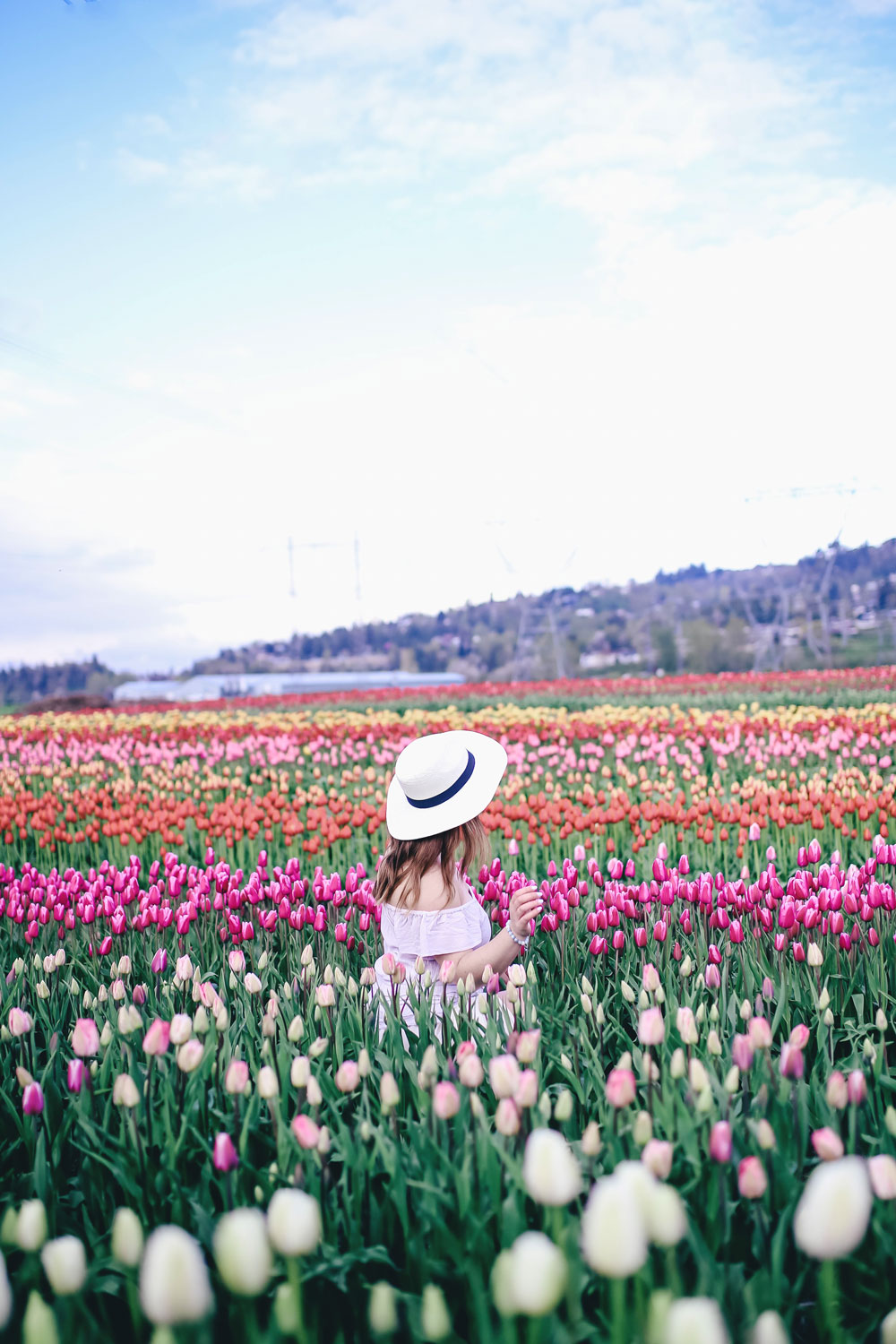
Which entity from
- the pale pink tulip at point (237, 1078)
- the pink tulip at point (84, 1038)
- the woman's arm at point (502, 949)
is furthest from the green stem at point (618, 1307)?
the woman's arm at point (502, 949)

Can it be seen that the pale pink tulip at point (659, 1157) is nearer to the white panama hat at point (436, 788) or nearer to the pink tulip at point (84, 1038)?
the pink tulip at point (84, 1038)

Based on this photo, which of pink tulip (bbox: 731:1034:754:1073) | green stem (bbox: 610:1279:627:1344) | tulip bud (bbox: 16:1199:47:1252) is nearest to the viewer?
green stem (bbox: 610:1279:627:1344)

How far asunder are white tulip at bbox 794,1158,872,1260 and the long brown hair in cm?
207

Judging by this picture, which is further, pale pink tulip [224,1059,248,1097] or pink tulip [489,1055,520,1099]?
pale pink tulip [224,1059,248,1097]

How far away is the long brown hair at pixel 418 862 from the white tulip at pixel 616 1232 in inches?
81.7

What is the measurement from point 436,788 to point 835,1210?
2.10m

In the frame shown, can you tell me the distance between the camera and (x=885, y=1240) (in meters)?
1.69

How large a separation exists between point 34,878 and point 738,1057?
3.70 metres

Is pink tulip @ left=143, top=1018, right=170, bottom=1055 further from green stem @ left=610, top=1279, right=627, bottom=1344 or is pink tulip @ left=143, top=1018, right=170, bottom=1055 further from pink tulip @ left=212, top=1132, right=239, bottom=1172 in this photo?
green stem @ left=610, top=1279, right=627, bottom=1344

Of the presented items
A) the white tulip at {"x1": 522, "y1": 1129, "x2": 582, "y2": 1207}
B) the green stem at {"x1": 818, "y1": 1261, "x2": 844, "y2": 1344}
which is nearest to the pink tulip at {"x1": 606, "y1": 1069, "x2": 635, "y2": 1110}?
the green stem at {"x1": 818, "y1": 1261, "x2": 844, "y2": 1344}

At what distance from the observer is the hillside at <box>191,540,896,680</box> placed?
54.4 metres

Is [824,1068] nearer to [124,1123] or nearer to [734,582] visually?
[124,1123]

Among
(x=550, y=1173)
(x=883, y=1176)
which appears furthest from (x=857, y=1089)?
(x=550, y=1173)

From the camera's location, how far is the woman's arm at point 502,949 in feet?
9.38
